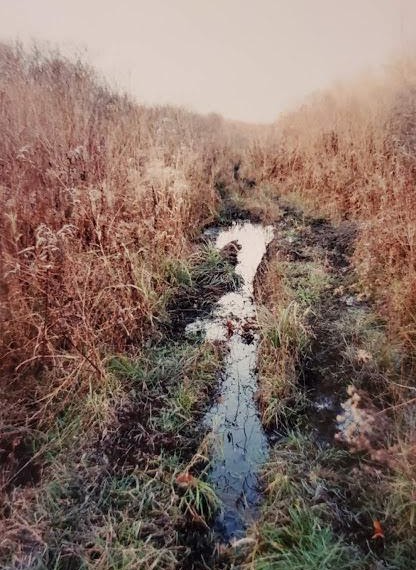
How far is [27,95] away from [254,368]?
368cm

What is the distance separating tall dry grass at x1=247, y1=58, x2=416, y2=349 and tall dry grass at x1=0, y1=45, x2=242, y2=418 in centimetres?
191

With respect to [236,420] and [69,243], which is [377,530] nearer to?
[236,420]

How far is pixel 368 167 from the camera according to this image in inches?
226

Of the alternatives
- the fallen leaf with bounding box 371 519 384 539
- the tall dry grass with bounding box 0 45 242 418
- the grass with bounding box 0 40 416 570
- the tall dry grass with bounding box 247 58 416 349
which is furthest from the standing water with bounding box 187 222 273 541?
the tall dry grass with bounding box 247 58 416 349

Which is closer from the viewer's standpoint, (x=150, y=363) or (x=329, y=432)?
(x=329, y=432)

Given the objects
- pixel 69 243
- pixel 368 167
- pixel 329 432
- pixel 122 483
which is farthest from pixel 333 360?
pixel 368 167

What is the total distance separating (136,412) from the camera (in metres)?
2.62

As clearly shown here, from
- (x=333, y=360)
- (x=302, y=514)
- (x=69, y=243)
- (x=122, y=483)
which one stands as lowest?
(x=122, y=483)

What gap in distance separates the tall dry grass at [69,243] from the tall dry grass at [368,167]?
1908 millimetres

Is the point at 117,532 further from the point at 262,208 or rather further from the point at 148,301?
the point at 262,208

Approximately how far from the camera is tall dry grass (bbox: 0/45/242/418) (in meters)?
2.58

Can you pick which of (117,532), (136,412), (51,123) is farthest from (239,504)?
(51,123)

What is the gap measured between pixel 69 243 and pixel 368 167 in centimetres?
434

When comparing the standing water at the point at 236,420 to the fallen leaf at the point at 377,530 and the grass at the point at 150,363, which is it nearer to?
the grass at the point at 150,363
